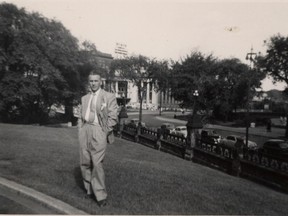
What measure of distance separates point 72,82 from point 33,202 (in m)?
31.6

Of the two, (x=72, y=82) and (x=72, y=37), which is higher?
(x=72, y=37)

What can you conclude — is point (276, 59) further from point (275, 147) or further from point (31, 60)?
point (31, 60)

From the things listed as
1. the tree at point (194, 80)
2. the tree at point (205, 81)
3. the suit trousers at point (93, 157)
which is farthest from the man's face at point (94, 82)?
the tree at point (194, 80)

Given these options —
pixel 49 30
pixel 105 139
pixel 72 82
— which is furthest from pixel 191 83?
pixel 105 139

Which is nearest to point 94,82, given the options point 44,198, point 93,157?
point 93,157

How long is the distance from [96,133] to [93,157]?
38cm

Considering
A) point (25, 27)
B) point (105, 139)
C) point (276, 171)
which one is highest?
point (25, 27)

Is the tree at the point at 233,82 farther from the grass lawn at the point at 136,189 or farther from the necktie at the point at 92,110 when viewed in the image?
the necktie at the point at 92,110

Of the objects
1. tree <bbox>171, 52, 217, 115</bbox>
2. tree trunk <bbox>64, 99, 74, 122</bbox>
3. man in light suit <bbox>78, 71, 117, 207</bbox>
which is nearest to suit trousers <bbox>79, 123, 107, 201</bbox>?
man in light suit <bbox>78, 71, 117, 207</bbox>

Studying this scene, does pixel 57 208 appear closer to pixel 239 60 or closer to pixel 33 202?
pixel 33 202

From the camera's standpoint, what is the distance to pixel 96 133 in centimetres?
540

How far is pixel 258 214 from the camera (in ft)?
19.9

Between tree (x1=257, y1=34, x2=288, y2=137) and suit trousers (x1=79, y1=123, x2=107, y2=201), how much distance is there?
36.4 m

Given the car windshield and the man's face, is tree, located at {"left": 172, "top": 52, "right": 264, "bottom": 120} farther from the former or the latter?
the man's face
